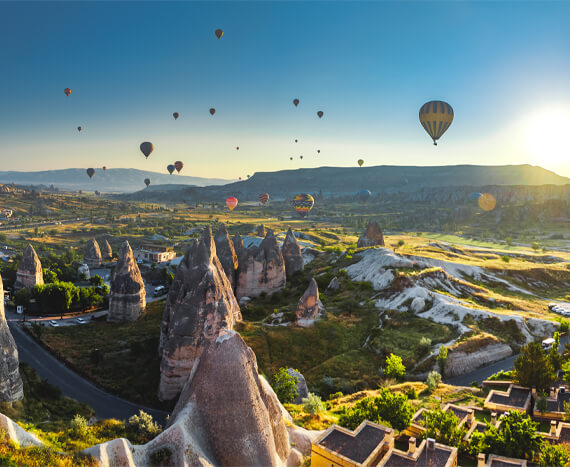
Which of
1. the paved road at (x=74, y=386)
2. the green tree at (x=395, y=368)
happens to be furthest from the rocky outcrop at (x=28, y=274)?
the green tree at (x=395, y=368)

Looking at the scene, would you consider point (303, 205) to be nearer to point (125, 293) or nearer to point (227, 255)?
point (227, 255)

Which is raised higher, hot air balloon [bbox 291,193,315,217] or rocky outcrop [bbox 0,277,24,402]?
hot air balloon [bbox 291,193,315,217]

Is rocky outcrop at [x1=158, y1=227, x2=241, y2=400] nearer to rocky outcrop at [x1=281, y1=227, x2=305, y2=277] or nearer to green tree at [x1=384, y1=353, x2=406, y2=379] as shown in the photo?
green tree at [x1=384, y1=353, x2=406, y2=379]

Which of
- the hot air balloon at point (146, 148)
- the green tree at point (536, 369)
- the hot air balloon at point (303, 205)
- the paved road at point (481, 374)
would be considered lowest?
the paved road at point (481, 374)

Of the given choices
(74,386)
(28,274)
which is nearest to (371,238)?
(28,274)

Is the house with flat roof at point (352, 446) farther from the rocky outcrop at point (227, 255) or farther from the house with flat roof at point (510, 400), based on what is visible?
the rocky outcrop at point (227, 255)

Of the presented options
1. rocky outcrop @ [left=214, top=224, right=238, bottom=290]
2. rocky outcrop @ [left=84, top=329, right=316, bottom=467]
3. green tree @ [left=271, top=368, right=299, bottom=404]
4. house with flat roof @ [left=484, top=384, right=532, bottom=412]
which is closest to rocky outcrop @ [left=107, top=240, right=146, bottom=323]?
rocky outcrop @ [left=214, top=224, right=238, bottom=290]

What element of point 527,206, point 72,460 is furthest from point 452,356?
point 527,206
